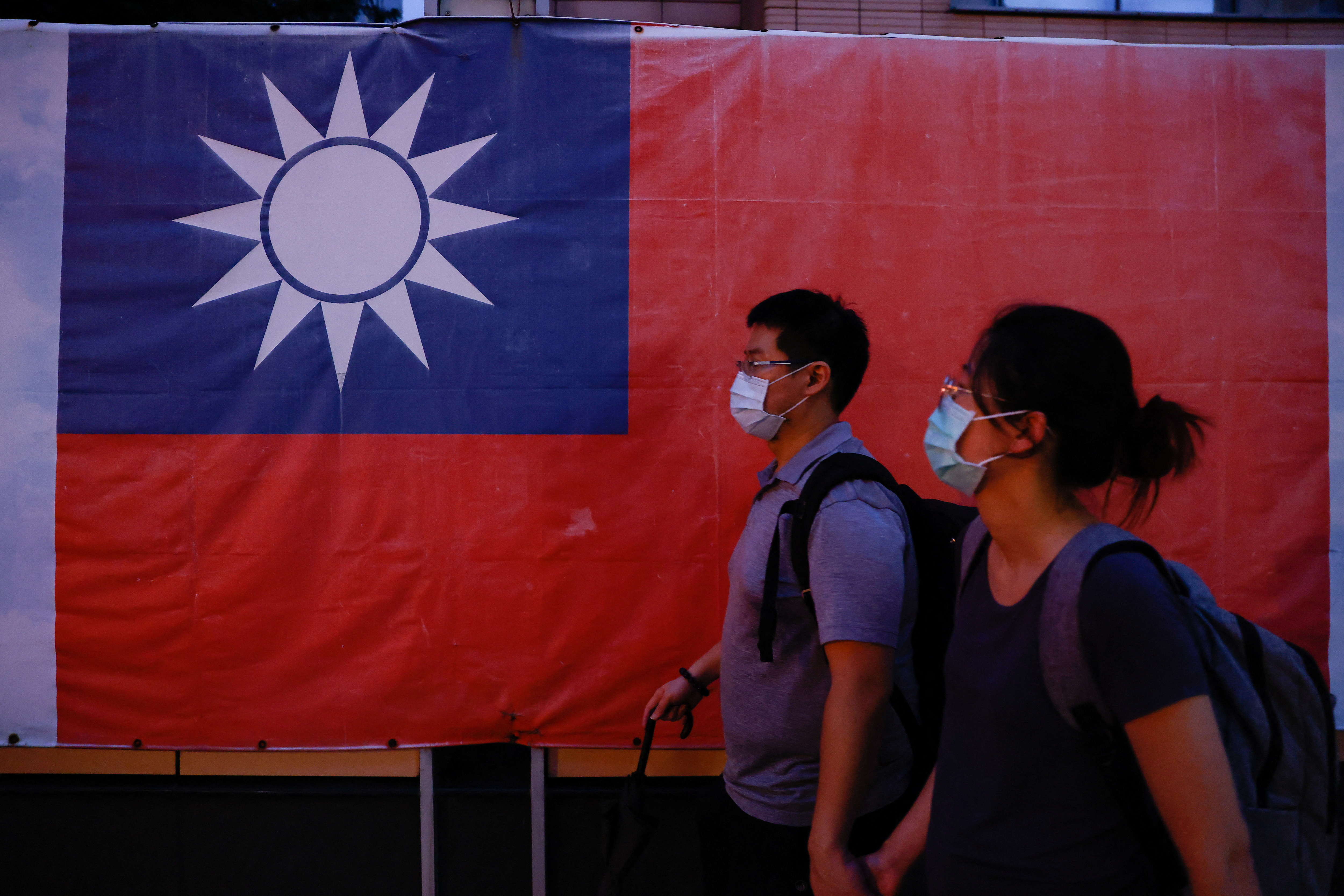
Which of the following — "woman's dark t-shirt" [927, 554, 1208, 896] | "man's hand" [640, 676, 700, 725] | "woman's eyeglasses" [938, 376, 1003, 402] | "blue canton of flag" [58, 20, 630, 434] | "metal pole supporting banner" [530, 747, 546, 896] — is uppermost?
"blue canton of flag" [58, 20, 630, 434]

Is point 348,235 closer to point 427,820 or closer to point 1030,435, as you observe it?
point 427,820

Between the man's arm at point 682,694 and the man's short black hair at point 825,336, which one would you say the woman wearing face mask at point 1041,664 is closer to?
the man's short black hair at point 825,336

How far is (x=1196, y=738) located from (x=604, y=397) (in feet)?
7.01

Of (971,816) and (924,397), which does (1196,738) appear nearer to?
(971,816)

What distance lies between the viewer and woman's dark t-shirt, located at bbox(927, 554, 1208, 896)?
1.13m

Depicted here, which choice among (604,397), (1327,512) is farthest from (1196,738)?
(1327,512)

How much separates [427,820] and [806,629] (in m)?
1.88

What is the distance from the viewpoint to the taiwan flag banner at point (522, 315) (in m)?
2.90

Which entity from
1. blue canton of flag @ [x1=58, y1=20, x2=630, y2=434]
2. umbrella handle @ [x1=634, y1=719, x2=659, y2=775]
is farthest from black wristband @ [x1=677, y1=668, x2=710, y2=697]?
blue canton of flag @ [x1=58, y1=20, x2=630, y2=434]

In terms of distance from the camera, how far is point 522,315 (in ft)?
9.61

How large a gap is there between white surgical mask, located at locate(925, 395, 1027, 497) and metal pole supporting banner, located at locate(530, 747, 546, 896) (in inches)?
78.5

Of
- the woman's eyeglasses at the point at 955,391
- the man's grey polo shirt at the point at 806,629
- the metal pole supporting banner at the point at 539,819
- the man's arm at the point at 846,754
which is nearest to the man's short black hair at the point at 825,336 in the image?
the man's grey polo shirt at the point at 806,629

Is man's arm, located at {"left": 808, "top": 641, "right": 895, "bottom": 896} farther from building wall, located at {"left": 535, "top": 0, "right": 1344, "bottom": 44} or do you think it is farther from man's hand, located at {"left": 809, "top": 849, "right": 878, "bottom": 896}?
building wall, located at {"left": 535, "top": 0, "right": 1344, "bottom": 44}

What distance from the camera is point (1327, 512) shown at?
2.94 meters
